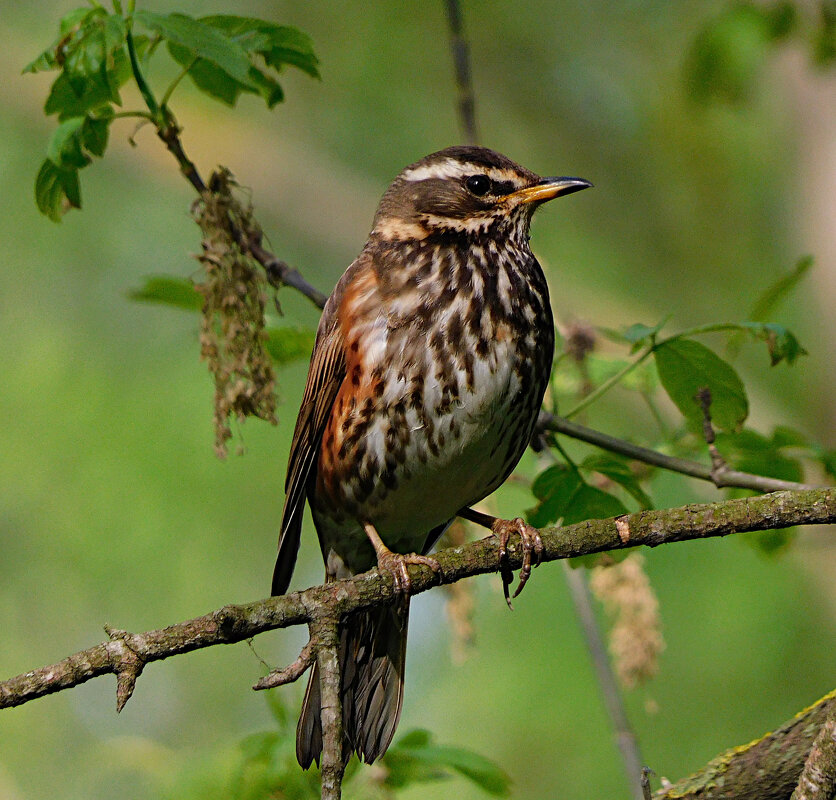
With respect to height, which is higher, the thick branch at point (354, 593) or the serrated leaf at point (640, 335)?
the serrated leaf at point (640, 335)

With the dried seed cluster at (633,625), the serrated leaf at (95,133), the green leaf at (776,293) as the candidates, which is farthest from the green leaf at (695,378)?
the serrated leaf at (95,133)

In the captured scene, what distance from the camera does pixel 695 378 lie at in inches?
149

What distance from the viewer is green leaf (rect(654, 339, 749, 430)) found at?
3752 mm

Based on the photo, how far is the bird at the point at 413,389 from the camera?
3994mm

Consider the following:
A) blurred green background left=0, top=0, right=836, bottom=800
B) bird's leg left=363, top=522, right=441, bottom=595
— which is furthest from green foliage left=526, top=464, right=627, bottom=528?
blurred green background left=0, top=0, right=836, bottom=800

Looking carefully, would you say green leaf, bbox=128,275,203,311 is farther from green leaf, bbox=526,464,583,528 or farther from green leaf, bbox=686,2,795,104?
green leaf, bbox=686,2,795,104

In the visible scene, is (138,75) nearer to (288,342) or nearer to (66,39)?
(66,39)

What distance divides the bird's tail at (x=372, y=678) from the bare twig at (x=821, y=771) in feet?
5.94

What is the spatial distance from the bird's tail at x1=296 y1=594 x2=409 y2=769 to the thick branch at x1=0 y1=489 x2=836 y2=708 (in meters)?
1.24

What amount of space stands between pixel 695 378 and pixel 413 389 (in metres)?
0.99

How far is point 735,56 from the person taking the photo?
6.35m

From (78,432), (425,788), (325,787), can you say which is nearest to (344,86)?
(78,432)

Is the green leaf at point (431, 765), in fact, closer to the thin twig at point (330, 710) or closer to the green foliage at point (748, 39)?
the thin twig at point (330, 710)

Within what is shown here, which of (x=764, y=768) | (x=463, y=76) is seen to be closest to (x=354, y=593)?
(x=764, y=768)
